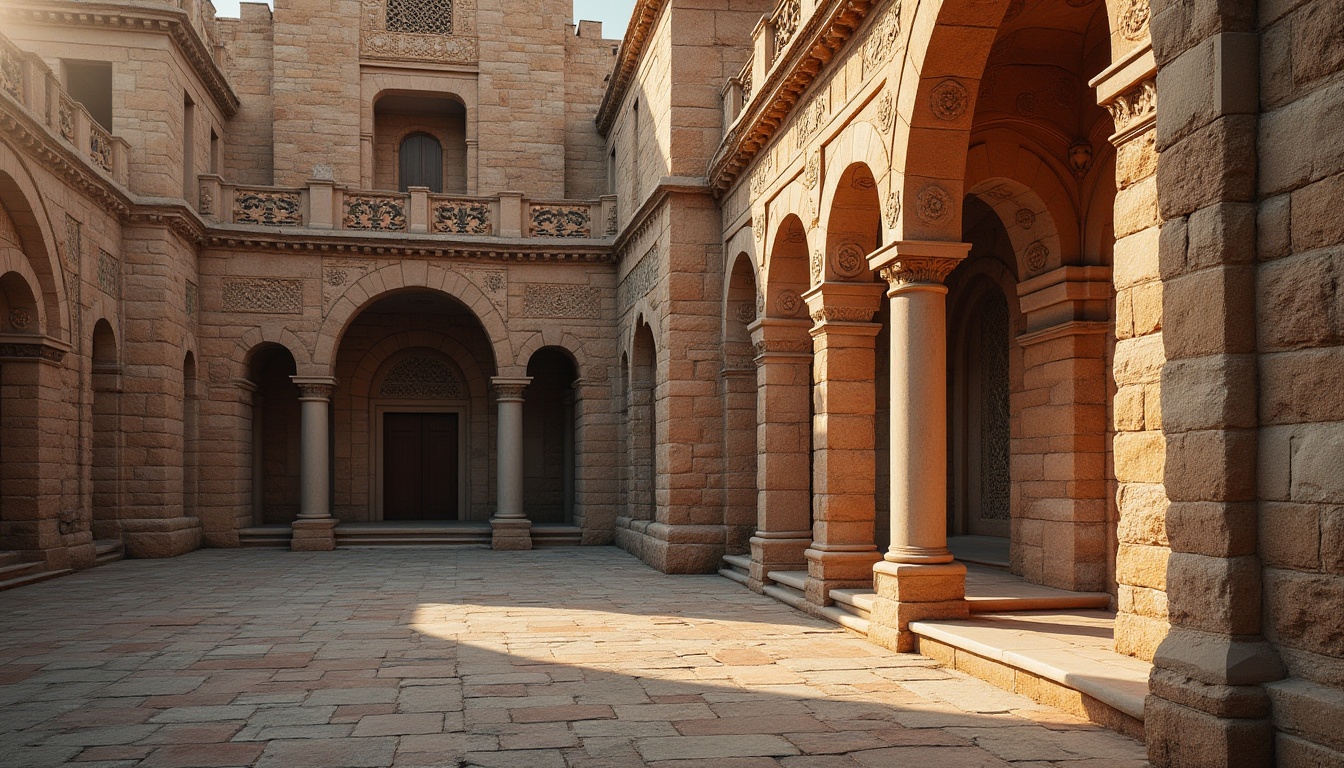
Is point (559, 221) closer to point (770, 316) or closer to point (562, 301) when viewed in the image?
point (562, 301)

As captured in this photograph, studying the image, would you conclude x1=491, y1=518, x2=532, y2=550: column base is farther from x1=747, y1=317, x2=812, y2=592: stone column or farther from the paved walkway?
x1=747, y1=317, x2=812, y2=592: stone column

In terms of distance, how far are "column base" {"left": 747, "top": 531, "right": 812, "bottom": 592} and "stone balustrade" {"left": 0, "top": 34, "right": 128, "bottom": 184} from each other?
9347mm

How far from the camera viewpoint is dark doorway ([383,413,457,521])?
68.5 feet

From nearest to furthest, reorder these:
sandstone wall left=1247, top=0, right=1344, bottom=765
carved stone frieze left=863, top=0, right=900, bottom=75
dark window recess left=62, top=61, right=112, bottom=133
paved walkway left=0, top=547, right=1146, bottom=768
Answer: sandstone wall left=1247, top=0, right=1344, bottom=765
paved walkway left=0, top=547, right=1146, bottom=768
carved stone frieze left=863, top=0, right=900, bottom=75
dark window recess left=62, top=61, right=112, bottom=133

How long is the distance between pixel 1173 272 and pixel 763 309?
7.09 metres

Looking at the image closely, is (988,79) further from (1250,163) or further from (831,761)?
(831,761)

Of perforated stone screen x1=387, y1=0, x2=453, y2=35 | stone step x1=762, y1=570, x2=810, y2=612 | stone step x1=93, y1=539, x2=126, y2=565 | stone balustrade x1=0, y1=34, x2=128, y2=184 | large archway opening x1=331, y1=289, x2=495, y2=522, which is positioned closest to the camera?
stone step x1=762, y1=570, x2=810, y2=612

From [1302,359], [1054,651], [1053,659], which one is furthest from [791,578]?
[1302,359]

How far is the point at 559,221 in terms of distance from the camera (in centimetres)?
1839

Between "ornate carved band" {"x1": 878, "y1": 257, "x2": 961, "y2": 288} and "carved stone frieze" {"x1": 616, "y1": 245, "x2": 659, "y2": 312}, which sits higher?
"carved stone frieze" {"x1": 616, "y1": 245, "x2": 659, "y2": 312}

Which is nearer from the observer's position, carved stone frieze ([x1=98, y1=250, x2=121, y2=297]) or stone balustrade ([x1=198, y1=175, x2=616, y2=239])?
carved stone frieze ([x1=98, y1=250, x2=121, y2=297])

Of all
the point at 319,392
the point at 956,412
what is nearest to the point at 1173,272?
the point at 956,412

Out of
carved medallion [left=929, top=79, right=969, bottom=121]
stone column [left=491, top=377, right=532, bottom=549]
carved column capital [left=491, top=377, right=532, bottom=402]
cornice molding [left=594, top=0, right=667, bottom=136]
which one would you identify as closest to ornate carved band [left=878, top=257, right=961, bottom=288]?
carved medallion [left=929, top=79, right=969, bottom=121]

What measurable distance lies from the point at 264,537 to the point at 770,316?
35.2ft
